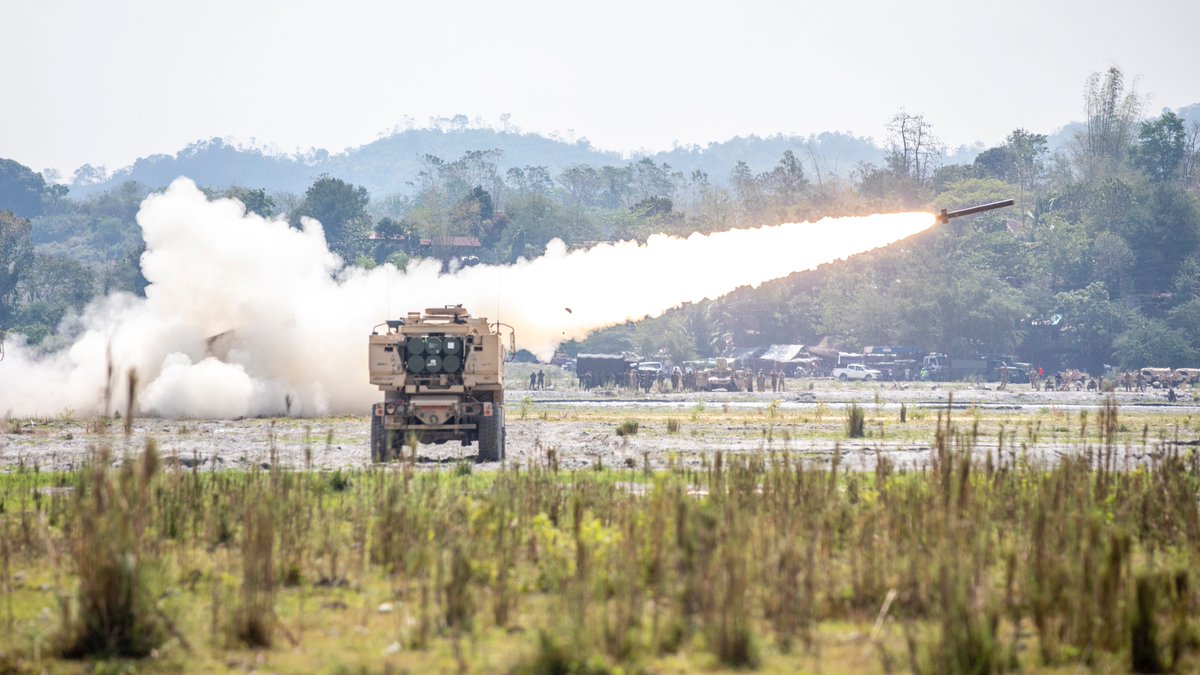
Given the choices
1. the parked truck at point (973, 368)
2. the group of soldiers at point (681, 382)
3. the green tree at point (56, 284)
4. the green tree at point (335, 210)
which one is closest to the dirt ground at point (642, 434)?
the group of soldiers at point (681, 382)

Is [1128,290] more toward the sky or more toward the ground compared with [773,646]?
more toward the sky

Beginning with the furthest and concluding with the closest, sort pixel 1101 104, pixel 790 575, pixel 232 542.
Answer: pixel 1101 104, pixel 232 542, pixel 790 575

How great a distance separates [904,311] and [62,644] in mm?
109166

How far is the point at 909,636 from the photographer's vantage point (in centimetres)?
1207

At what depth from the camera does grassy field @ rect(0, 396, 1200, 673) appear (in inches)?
512

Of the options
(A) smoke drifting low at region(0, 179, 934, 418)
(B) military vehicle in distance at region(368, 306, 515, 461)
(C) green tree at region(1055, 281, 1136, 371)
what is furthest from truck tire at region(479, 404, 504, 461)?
(C) green tree at region(1055, 281, 1136, 371)

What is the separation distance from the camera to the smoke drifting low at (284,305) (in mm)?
50344

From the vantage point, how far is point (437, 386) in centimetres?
3416

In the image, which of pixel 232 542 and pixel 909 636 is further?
pixel 232 542

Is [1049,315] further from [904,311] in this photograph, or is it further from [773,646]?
[773,646]

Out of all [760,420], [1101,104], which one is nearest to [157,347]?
[760,420]

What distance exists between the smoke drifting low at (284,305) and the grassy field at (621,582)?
29.9 m

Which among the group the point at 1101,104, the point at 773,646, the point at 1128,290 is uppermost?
the point at 1101,104

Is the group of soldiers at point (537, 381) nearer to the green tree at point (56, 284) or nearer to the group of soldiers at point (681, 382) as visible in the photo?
the group of soldiers at point (681, 382)
